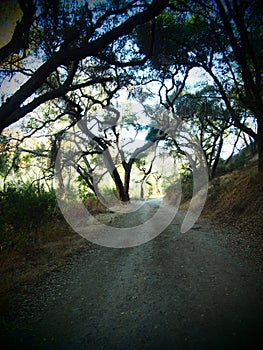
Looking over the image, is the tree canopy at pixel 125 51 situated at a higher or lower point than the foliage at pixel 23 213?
higher

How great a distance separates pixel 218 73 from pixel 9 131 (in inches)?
611

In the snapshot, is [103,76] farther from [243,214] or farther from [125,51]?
[243,214]

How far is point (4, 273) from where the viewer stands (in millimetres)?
4605

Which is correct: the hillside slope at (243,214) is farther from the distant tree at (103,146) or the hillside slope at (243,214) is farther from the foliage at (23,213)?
the distant tree at (103,146)

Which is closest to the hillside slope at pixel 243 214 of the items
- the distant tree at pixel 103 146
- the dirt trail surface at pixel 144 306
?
Result: the dirt trail surface at pixel 144 306

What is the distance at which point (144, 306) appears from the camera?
10.6 feet

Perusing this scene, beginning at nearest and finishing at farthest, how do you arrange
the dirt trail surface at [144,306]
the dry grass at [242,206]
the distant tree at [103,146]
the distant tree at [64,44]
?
1. the dirt trail surface at [144,306]
2. the distant tree at [64,44]
3. the dry grass at [242,206]
4. the distant tree at [103,146]

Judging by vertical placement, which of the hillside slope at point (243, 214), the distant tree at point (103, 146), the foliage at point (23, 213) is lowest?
the hillside slope at point (243, 214)

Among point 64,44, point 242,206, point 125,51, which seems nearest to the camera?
point 64,44

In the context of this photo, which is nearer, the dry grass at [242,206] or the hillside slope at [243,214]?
the hillside slope at [243,214]

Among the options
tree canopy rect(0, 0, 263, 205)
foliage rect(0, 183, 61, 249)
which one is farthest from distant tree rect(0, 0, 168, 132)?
foliage rect(0, 183, 61, 249)

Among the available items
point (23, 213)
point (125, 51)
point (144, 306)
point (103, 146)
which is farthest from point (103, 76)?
point (144, 306)

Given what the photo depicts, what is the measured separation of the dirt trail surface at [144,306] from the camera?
2.55m

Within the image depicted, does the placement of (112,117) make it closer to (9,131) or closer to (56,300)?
(9,131)
